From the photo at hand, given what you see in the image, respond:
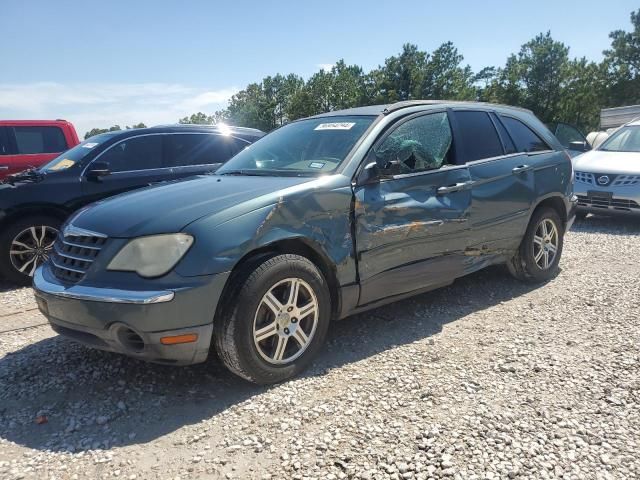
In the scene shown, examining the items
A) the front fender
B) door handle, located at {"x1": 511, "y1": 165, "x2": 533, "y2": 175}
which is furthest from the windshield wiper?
door handle, located at {"x1": 511, "y1": 165, "x2": 533, "y2": 175}

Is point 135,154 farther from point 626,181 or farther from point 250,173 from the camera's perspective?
point 626,181

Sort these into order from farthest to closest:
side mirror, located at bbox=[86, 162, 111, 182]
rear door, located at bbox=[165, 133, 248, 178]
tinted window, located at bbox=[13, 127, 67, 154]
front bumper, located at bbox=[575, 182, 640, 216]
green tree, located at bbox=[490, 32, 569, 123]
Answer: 1. green tree, located at bbox=[490, 32, 569, 123]
2. tinted window, located at bbox=[13, 127, 67, 154]
3. front bumper, located at bbox=[575, 182, 640, 216]
4. rear door, located at bbox=[165, 133, 248, 178]
5. side mirror, located at bbox=[86, 162, 111, 182]

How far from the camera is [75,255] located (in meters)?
3.12

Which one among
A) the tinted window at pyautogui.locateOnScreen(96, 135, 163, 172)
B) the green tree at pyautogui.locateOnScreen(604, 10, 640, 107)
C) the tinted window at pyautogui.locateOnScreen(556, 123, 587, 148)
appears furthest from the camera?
the green tree at pyautogui.locateOnScreen(604, 10, 640, 107)

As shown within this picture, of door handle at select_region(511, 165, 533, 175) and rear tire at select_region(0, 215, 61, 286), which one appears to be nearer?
door handle at select_region(511, 165, 533, 175)

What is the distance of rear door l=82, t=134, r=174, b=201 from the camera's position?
20.1ft

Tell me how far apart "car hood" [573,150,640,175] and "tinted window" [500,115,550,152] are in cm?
356

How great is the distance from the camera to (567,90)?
3519 centimetres

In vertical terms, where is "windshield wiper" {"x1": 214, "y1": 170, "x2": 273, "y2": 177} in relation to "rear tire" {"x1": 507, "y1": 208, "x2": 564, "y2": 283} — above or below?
above

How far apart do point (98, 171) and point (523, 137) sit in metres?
4.74

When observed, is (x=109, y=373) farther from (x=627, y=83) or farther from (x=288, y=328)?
→ (x=627, y=83)

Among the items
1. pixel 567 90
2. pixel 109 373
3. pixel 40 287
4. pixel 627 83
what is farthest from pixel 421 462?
pixel 627 83

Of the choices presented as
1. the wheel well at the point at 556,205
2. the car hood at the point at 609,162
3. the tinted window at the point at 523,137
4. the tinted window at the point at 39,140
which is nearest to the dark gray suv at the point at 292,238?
the tinted window at the point at 523,137

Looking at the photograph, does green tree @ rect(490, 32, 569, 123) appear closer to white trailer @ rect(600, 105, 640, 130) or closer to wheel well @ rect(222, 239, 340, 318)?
white trailer @ rect(600, 105, 640, 130)
